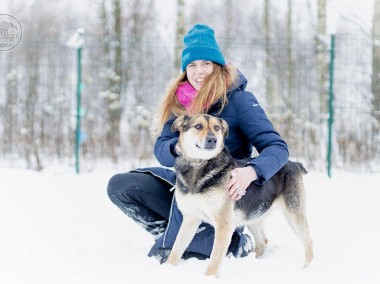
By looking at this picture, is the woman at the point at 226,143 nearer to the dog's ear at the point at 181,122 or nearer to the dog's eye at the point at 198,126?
the dog's ear at the point at 181,122

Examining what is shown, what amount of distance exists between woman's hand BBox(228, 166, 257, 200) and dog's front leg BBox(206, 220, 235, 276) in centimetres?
20

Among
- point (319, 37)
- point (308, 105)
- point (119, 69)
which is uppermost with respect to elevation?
point (319, 37)

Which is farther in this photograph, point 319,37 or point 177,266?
point 319,37

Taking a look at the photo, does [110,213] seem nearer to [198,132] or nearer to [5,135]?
[198,132]

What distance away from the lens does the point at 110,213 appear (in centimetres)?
536

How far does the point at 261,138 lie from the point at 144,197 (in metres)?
1.09

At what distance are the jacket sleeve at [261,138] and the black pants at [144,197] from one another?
2.89 feet

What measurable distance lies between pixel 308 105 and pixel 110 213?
4.42m

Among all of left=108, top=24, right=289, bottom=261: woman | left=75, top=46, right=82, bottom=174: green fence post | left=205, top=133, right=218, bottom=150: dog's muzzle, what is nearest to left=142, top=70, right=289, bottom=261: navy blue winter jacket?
left=108, top=24, right=289, bottom=261: woman

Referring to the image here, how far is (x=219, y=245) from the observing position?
3254 mm

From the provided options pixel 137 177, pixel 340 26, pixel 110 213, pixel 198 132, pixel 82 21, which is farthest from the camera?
pixel 82 21

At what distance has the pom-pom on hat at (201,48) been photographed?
3.65 metres

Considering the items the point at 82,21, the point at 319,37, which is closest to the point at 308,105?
the point at 319,37

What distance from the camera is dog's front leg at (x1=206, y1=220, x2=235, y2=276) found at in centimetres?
321
